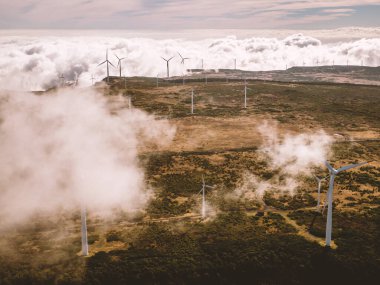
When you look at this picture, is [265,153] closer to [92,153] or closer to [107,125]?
[92,153]

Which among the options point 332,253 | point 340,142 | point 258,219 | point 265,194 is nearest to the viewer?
point 332,253

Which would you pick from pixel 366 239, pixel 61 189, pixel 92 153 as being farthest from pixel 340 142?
pixel 61 189

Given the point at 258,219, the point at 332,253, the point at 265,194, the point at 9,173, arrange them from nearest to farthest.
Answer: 1. the point at 332,253
2. the point at 258,219
3. the point at 265,194
4. the point at 9,173

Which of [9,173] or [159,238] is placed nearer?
[159,238]

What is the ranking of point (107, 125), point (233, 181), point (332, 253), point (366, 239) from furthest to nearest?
point (107, 125) < point (233, 181) < point (366, 239) < point (332, 253)

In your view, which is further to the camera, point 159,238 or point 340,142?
point 340,142

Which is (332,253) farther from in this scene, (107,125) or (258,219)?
(107,125)

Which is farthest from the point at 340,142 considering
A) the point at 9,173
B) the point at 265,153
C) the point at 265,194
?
the point at 9,173

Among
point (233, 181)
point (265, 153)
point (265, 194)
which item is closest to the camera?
point (265, 194)
